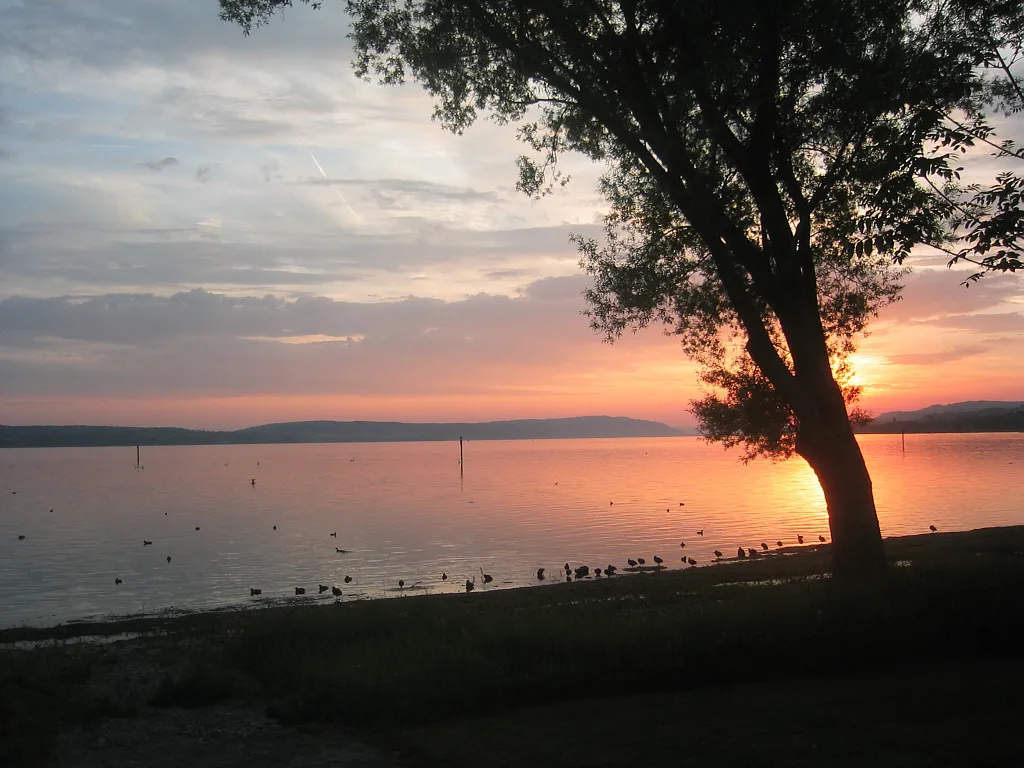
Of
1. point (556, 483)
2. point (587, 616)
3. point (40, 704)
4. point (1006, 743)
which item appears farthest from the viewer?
point (556, 483)

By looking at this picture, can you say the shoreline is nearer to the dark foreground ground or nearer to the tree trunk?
the tree trunk

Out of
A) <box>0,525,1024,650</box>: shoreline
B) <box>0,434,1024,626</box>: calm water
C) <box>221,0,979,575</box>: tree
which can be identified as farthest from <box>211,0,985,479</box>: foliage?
<box>0,434,1024,626</box>: calm water

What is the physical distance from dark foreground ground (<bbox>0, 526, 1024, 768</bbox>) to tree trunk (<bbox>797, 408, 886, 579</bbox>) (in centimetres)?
180

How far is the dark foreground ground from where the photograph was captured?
8.76 metres

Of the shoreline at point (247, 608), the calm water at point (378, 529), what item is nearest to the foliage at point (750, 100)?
the shoreline at point (247, 608)

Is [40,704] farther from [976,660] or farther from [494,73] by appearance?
[494,73]

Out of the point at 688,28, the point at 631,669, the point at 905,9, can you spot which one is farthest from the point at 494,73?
the point at 631,669

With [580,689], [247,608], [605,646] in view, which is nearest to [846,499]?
[605,646]

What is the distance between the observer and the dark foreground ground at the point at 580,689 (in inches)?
345

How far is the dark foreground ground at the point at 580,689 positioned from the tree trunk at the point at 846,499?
1800mm

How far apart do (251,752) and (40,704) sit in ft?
10.7

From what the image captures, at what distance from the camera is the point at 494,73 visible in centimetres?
1855

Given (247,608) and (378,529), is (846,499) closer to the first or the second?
(247,608)

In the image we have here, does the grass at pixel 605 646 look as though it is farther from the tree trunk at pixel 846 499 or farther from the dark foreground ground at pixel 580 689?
the tree trunk at pixel 846 499
